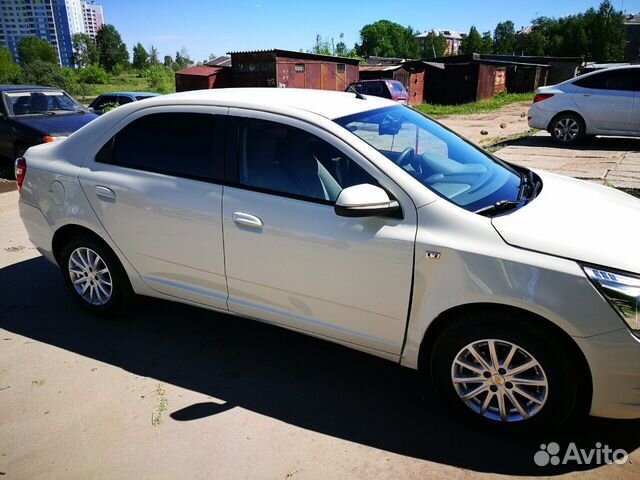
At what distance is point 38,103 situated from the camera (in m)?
9.74

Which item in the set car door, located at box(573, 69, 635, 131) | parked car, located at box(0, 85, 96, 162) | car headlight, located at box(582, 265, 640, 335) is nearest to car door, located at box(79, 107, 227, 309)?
car headlight, located at box(582, 265, 640, 335)

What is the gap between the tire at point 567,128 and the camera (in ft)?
35.7

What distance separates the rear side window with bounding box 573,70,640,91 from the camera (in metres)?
10.1

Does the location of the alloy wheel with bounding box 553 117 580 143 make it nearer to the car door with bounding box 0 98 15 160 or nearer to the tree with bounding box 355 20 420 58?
the car door with bounding box 0 98 15 160

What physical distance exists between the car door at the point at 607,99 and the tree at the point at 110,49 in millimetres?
108036

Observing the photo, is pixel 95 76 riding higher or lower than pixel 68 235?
higher

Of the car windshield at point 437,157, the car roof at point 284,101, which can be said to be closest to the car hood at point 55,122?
the car roof at point 284,101

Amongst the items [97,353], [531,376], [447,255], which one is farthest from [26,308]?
[531,376]

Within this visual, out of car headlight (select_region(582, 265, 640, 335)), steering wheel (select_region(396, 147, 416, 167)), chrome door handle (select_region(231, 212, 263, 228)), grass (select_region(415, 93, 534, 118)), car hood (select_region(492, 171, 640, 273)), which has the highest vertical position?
steering wheel (select_region(396, 147, 416, 167))

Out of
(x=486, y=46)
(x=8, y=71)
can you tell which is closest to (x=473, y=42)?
(x=486, y=46)

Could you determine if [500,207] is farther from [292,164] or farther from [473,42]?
[473,42]

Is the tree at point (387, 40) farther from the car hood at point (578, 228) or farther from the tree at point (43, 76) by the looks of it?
the car hood at point (578, 228)

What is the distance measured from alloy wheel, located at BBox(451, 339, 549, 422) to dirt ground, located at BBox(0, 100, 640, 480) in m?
0.17

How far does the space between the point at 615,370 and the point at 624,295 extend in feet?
1.13
